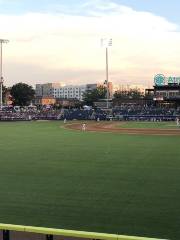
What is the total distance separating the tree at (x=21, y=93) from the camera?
146 metres

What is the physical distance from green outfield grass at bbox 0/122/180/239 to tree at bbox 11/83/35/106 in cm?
12420

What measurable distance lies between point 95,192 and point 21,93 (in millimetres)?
134325

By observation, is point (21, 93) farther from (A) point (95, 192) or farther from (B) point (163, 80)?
(A) point (95, 192)

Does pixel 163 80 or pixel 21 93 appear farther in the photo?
pixel 21 93

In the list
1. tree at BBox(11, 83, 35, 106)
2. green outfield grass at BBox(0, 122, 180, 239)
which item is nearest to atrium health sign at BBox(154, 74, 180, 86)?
green outfield grass at BBox(0, 122, 180, 239)

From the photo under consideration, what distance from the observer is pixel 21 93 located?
145750mm

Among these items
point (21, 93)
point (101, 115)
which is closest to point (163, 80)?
point (101, 115)

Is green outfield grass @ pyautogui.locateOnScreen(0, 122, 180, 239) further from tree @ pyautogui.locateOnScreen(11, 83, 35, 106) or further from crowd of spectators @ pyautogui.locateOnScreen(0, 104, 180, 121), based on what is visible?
tree @ pyautogui.locateOnScreen(11, 83, 35, 106)

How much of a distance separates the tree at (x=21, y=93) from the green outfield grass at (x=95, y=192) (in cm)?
12420

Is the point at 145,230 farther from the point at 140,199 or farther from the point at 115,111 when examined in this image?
the point at 115,111

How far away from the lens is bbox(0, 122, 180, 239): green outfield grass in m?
10.4

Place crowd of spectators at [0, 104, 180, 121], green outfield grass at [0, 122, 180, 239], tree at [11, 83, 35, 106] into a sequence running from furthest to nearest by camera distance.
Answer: tree at [11, 83, 35, 106] → crowd of spectators at [0, 104, 180, 121] → green outfield grass at [0, 122, 180, 239]

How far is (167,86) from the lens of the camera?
274 feet

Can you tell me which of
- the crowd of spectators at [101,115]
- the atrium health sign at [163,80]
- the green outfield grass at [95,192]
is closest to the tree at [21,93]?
the crowd of spectators at [101,115]
